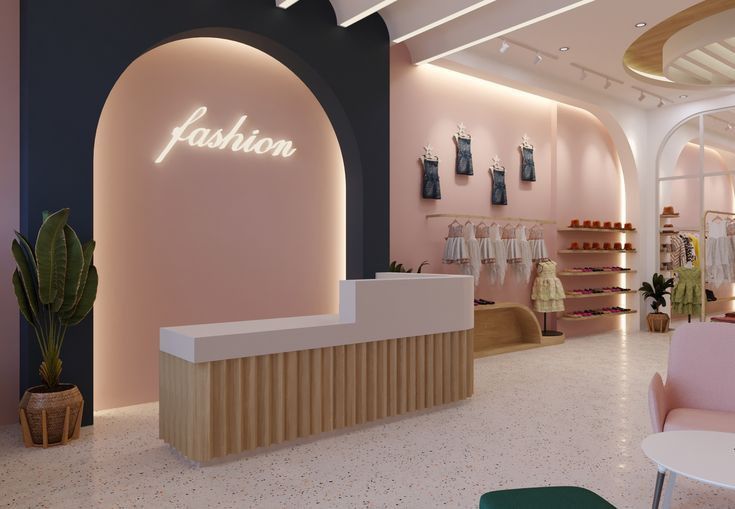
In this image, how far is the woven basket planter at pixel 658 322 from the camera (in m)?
9.05

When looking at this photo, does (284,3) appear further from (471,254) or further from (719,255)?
(719,255)

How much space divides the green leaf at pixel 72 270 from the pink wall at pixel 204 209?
0.90 meters

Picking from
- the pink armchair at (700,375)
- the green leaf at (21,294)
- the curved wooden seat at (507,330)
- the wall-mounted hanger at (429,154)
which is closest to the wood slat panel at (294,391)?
the green leaf at (21,294)

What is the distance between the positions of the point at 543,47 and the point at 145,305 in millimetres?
5372

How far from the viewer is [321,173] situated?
6.06m

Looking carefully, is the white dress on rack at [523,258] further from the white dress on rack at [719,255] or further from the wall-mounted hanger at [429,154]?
the white dress on rack at [719,255]

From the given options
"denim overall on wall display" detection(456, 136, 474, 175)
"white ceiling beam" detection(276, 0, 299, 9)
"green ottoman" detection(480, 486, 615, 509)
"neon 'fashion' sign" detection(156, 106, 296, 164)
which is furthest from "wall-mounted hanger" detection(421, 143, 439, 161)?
"green ottoman" detection(480, 486, 615, 509)

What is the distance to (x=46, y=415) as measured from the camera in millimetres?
3668

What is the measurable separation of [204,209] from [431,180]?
9.51 feet

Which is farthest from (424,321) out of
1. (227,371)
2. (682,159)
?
(682,159)

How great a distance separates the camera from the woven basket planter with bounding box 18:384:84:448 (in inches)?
144

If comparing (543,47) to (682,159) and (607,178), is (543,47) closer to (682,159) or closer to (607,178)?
(607,178)

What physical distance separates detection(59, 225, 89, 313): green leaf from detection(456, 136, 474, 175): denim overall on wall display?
190 inches

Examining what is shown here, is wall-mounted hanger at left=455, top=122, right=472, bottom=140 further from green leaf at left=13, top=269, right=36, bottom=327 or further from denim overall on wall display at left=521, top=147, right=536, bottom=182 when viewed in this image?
green leaf at left=13, top=269, right=36, bottom=327
